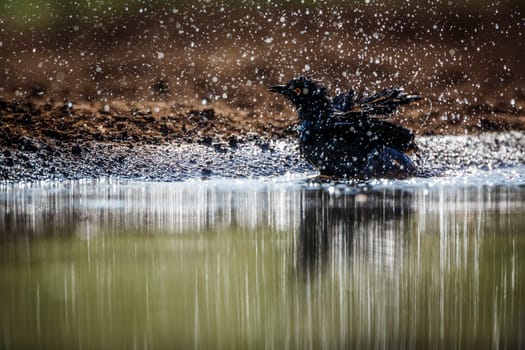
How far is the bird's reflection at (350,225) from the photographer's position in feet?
13.1

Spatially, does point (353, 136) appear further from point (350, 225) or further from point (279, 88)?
point (350, 225)

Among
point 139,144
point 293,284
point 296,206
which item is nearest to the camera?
point 293,284

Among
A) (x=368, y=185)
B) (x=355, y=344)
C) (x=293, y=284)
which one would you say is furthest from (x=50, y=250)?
(x=368, y=185)

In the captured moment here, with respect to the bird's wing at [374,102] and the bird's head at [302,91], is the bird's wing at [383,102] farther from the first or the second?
the bird's head at [302,91]

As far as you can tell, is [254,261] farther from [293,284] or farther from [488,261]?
[488,261]

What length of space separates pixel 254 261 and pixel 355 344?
4.72ft

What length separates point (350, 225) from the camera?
5.11 metres

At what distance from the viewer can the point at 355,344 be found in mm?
2375

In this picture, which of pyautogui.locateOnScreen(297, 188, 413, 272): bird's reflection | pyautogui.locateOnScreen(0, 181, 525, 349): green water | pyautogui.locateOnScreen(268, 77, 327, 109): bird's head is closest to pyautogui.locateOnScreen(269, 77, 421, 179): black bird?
pyautogui.locateOnScreen(268, 77, 327, 109): bird's head

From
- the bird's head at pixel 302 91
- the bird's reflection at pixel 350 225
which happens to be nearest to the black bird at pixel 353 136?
the bird's head at pixel 302 91

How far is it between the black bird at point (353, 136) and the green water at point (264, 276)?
2.39m

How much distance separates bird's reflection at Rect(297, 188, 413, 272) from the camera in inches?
157

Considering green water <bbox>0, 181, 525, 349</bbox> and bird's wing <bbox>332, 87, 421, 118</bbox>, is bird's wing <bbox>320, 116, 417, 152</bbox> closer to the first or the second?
bird's wing <bbox>332, 87, 421, 118</bbox>

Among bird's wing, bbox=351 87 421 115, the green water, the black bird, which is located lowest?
the green water
